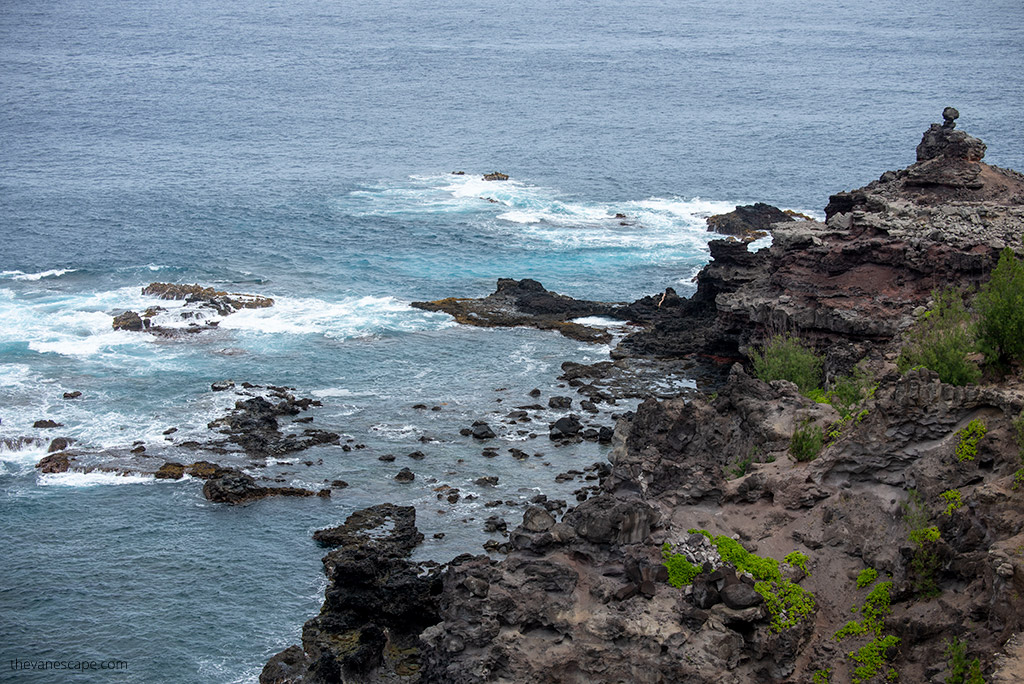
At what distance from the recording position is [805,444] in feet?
116

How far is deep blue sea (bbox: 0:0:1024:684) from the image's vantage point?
4806cm

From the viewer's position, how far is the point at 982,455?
30.3 meters

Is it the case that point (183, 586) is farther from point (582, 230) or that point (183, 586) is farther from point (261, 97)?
point (261, 97)

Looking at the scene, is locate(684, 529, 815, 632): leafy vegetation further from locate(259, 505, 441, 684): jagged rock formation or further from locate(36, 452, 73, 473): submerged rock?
locate(36, 452, 73, 473): submerged rock

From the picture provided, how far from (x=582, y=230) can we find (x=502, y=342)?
3546cm

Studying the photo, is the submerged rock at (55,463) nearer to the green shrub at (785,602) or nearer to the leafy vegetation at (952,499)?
the green shrub at (785,602)

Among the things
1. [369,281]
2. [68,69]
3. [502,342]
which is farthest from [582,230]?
[68,69]

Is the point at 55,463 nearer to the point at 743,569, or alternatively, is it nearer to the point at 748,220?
the point at 743,569

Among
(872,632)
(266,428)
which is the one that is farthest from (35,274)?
(872,632)

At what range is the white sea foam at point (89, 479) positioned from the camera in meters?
55.6

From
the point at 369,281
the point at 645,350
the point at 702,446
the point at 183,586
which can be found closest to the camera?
the point at 702,446

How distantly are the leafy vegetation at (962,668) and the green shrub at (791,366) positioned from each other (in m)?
23.2

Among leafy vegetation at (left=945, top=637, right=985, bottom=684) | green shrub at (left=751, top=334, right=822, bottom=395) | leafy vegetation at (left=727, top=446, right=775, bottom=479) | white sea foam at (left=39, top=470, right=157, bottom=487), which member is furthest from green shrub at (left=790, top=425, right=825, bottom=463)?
white sea foam at (left=39, top=470, right=157, bottom=487)

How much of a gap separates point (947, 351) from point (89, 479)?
44050mm
